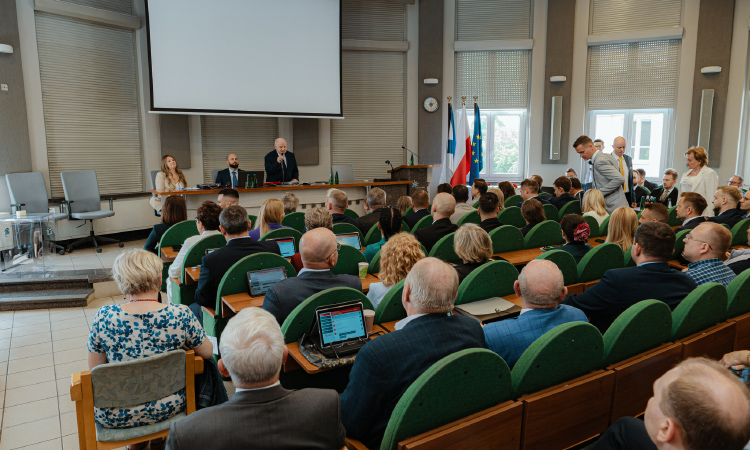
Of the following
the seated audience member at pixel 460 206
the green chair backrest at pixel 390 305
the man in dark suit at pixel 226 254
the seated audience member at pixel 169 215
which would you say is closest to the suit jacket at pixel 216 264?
the man in dark suit at pixel 226 254

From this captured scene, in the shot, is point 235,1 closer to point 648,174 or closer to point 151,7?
point 151,7

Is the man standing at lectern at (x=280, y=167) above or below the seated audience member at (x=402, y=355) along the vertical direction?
above

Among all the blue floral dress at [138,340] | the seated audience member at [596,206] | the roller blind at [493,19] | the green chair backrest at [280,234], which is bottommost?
the blue floral dress at [138,340]

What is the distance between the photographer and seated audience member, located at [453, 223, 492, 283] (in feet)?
9.80

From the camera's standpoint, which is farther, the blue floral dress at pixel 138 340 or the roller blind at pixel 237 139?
the roller blind at pixel 237 139

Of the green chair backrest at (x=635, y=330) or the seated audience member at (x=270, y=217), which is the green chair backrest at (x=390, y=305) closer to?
the green chair backrest at (x=635, y=330)

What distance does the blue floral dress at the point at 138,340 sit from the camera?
2055mm

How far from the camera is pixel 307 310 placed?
226 centimetres

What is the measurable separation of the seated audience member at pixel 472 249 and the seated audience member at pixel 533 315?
87 cm

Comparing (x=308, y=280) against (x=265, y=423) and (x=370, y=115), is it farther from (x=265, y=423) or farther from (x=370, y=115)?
(x=370, y=115)

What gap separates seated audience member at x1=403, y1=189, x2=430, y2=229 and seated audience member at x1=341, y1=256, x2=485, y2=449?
3.35 m

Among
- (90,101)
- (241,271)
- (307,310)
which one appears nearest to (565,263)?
(307,310)

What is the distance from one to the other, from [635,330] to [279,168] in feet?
22.7

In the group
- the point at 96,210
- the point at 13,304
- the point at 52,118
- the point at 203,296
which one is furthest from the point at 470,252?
the point at 52,118
